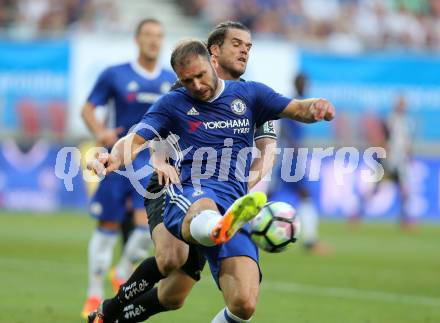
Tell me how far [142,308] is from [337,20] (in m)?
19.5

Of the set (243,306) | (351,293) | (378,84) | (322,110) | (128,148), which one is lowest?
(351,293)

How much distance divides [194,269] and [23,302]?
3.36 m

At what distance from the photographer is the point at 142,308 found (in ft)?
24.8

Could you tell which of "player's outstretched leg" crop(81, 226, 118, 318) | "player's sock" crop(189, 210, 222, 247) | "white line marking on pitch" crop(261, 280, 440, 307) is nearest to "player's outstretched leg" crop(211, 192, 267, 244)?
"player's sock" crop(189, 210, 222, 247)

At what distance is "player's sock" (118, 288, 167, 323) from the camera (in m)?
7.52

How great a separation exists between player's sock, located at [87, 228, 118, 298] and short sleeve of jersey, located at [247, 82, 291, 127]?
343 centimetres

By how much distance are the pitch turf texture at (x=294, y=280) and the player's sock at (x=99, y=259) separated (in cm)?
29

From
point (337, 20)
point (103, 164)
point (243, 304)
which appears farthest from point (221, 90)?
point (337, 20)

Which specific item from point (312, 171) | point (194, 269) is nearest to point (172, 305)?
Answer: point (194, 269)

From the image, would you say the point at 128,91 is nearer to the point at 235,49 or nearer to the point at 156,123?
the point at 235,49

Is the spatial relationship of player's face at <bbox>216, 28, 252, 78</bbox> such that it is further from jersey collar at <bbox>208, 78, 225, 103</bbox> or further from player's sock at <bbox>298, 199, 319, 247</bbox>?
player's sock at <bbox>298, 199, 319, 247</bbox>

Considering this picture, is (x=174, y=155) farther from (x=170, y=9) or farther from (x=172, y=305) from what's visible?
(x=170, y=9)

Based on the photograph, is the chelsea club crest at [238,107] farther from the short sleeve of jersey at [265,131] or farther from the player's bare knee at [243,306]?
the player's bare knee at [243,306]

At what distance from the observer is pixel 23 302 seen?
33.7 ft
